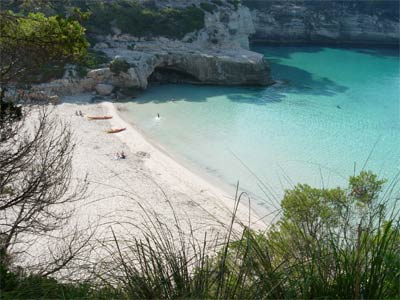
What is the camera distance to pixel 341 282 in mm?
2199

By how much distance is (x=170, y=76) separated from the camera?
33.7 m

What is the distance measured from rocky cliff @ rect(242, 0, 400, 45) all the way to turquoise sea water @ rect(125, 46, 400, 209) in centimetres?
1294

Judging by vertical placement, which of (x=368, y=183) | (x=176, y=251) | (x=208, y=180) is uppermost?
(x=176, y=251)

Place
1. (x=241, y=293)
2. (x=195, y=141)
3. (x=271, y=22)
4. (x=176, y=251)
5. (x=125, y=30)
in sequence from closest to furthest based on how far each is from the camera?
(x=241, y=293)
(x=176, y=251)
(x=195, y=141)
(x=125, y=30)
(x=271, y=22)

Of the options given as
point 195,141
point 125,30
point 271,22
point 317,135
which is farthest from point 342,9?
point 195,141

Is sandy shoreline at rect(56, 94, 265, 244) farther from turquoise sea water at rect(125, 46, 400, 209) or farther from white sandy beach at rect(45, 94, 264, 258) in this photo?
turquoise sea water at rect(125, 46, 400, 209)

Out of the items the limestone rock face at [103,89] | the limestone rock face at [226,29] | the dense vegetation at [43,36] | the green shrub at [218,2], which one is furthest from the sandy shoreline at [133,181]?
the green shrub at [218,2]

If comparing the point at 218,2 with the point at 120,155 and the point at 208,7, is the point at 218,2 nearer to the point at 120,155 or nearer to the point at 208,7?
the point at 208,7

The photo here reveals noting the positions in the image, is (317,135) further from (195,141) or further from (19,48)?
(19,48)

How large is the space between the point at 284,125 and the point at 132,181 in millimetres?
11345

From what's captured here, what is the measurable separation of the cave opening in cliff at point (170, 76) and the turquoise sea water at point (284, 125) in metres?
1.17

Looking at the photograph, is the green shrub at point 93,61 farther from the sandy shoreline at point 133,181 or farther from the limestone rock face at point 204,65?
the sandy shoreline at point 133,181

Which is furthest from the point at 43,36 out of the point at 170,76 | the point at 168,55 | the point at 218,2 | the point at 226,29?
the point at 218,2

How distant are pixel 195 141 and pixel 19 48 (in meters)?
15.4
